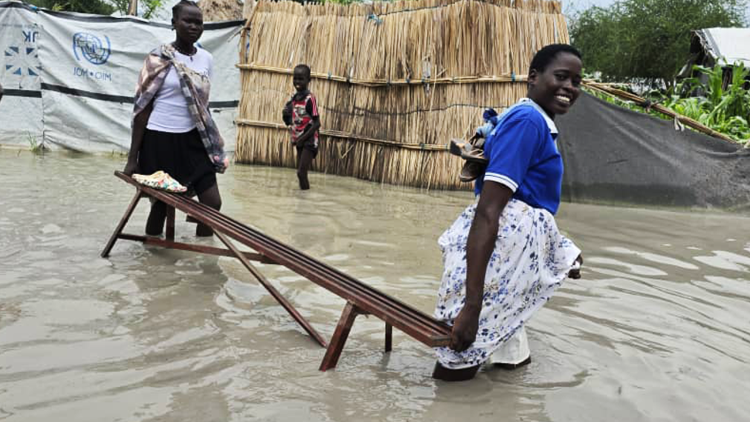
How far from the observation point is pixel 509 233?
98.6 inches

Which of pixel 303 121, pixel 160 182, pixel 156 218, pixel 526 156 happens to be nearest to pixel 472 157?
pixel 526 156

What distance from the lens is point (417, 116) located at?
841 centimetres

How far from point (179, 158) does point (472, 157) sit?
2686mm

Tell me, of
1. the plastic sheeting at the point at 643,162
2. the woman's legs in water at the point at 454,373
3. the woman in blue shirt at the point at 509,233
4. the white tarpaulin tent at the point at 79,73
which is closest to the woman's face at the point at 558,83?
the woman in blue shirt at the point at 509,233

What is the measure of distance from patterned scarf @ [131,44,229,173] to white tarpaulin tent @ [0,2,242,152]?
19.8 ft

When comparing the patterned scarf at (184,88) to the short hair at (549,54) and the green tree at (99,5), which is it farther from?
the green tree at (99,5)

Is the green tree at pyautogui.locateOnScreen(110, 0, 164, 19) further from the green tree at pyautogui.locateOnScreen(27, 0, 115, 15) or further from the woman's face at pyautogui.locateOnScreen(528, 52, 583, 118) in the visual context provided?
the woman's face at pyautogui.locateOnScreen(528, 52, 583, 118)

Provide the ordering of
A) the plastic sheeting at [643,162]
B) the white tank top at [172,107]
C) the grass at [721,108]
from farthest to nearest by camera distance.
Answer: the grass at [721,108] < the plastic sheeting at [643,162] < the white tank top at [172,107]

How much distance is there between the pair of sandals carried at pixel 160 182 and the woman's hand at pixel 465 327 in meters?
2.40

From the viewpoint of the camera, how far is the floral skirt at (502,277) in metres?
2.52

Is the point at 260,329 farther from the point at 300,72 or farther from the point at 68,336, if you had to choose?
the point at 300,72

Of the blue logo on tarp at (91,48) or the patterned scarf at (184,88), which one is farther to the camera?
the blue logo on tarp at (91,48)

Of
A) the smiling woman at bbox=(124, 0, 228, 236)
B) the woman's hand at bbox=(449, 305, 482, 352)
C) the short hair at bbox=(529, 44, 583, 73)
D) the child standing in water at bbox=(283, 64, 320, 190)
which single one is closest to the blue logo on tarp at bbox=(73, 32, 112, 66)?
the child standing in water at bbox=(283, 64, 320, 190)

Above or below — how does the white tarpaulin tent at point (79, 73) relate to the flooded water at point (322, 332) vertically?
above
